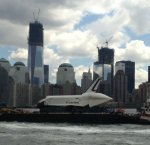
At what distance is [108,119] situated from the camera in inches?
5492

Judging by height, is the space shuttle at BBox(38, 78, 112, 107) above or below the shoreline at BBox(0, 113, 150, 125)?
above

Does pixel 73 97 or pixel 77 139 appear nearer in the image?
pixel 77 139

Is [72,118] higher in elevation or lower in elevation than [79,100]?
lower

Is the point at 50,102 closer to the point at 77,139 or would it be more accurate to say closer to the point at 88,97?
the point at 88,97

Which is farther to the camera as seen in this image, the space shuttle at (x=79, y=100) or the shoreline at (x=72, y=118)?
the space shuttle at (x=79, y=100)

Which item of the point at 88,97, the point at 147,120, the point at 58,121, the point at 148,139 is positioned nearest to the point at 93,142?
the point at 148,139

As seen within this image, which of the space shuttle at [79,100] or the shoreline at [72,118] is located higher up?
the space shuttle at [79,100]

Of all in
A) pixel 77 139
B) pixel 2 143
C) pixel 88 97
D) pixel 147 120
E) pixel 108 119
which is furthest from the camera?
pixel 88 97

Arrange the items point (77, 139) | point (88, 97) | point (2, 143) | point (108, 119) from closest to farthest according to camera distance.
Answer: point (2, 143) → point (77, 139) → point (108, 119) → point (88, 97)

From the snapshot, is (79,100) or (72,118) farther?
(79,100)

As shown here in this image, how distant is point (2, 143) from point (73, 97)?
110085 millimetres

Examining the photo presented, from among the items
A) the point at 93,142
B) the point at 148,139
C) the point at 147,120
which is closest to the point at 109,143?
the point at 93,142

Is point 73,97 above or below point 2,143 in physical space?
above

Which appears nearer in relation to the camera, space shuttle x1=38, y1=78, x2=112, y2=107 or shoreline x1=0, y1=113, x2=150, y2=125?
shoreline x1=0, y1=113, x2=150, y2=125
